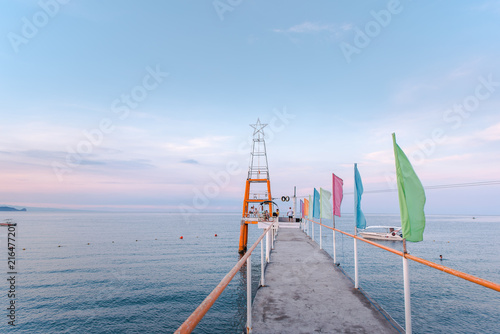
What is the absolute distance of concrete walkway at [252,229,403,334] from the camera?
4.23m

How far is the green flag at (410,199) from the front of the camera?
3.94 m

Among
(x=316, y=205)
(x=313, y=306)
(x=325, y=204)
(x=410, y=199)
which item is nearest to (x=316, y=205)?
(x=316, y=205)

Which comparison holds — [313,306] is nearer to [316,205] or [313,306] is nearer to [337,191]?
[337,191]

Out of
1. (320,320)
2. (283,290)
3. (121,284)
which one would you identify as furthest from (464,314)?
(121,284)

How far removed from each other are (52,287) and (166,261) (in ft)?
34.8

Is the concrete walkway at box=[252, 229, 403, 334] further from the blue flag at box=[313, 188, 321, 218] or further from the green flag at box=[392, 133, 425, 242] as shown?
the blue flag at box=[313, 188, 321, 218]

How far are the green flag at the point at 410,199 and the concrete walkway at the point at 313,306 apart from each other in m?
1.62

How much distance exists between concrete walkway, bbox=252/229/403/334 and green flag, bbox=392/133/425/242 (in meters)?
1.62

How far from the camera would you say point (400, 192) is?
4.07m

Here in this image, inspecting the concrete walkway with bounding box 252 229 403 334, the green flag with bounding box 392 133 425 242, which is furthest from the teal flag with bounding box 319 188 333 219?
the green flag with bounding box 392 133 425 242

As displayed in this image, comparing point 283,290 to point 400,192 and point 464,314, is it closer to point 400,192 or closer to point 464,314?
point 400,192

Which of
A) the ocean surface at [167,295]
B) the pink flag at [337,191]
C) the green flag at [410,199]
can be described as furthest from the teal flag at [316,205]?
the green flag at [410,199]

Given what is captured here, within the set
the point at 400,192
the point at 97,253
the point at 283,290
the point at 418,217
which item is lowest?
the point at 97,253

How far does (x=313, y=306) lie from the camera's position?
16.8 feet
